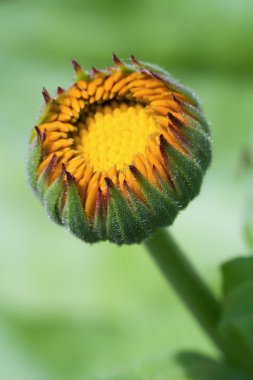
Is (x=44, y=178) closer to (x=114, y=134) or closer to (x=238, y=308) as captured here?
(x=114, y=134)

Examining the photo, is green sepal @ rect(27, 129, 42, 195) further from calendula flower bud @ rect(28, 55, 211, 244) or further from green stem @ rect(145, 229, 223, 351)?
green stem @ rect(145, 229, 223, 351)

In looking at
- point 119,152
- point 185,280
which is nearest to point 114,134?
point 119,152

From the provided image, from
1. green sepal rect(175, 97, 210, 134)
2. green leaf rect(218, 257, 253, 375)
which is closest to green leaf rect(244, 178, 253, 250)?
green leaf rect(218, 257, 253, 375)

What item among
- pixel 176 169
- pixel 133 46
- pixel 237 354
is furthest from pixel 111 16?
pixel 176 169

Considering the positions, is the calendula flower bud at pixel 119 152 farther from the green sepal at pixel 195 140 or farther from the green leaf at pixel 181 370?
the green leaf at pixel 181 370

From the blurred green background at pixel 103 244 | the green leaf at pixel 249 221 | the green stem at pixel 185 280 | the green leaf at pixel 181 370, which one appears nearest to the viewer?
the green stem at pixel 185 280

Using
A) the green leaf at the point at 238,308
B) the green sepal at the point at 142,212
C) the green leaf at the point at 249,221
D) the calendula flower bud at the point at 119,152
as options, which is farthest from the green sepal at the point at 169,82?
the green leaf at the point at 249,221

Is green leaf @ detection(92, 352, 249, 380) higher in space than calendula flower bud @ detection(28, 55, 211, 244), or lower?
lower
